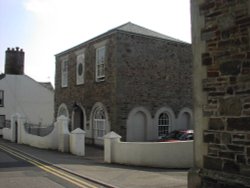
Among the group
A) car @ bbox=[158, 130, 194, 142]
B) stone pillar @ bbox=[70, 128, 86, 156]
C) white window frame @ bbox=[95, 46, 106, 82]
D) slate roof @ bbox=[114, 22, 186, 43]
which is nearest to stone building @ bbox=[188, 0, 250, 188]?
car @ bbox=[158, 130, 194, 142]

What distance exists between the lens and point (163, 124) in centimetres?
2717

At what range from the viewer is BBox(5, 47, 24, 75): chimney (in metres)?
44.5

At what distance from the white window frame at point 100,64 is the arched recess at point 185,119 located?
246 inches

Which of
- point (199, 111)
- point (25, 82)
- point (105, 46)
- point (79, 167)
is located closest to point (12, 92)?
point (25, 82)

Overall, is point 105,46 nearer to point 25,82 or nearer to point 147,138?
point 147,138

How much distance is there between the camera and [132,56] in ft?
83.1

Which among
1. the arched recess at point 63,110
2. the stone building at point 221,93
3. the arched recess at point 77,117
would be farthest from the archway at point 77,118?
the stone building at point 221,93

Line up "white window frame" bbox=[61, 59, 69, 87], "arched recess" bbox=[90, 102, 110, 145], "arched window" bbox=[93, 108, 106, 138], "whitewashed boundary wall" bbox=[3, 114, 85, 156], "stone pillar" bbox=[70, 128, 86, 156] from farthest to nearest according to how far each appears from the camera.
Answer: "white window frame" bbox=[61, 59, 69, 87], "arched window" bbox=[93, 108, 106, 138], "arched recess" bbox=[90, 102, 110, 145], "whitewashed boundary wall" bbox=[3, 114, 85, 156], "stone pillar" bbox=[70, 128, 86, 156]

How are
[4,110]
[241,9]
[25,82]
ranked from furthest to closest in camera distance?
[25,82], [4,110], [241,9]

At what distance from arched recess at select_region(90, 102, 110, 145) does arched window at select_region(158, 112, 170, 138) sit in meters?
3.83

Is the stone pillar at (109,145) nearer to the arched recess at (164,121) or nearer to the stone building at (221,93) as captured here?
the stone building at (221,93)

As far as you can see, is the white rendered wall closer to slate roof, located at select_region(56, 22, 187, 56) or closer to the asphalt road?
slate roof, located at select_region(56, 22, 187, 56)

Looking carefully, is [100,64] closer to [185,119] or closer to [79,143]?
[185,119]

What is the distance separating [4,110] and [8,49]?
6906 mm
